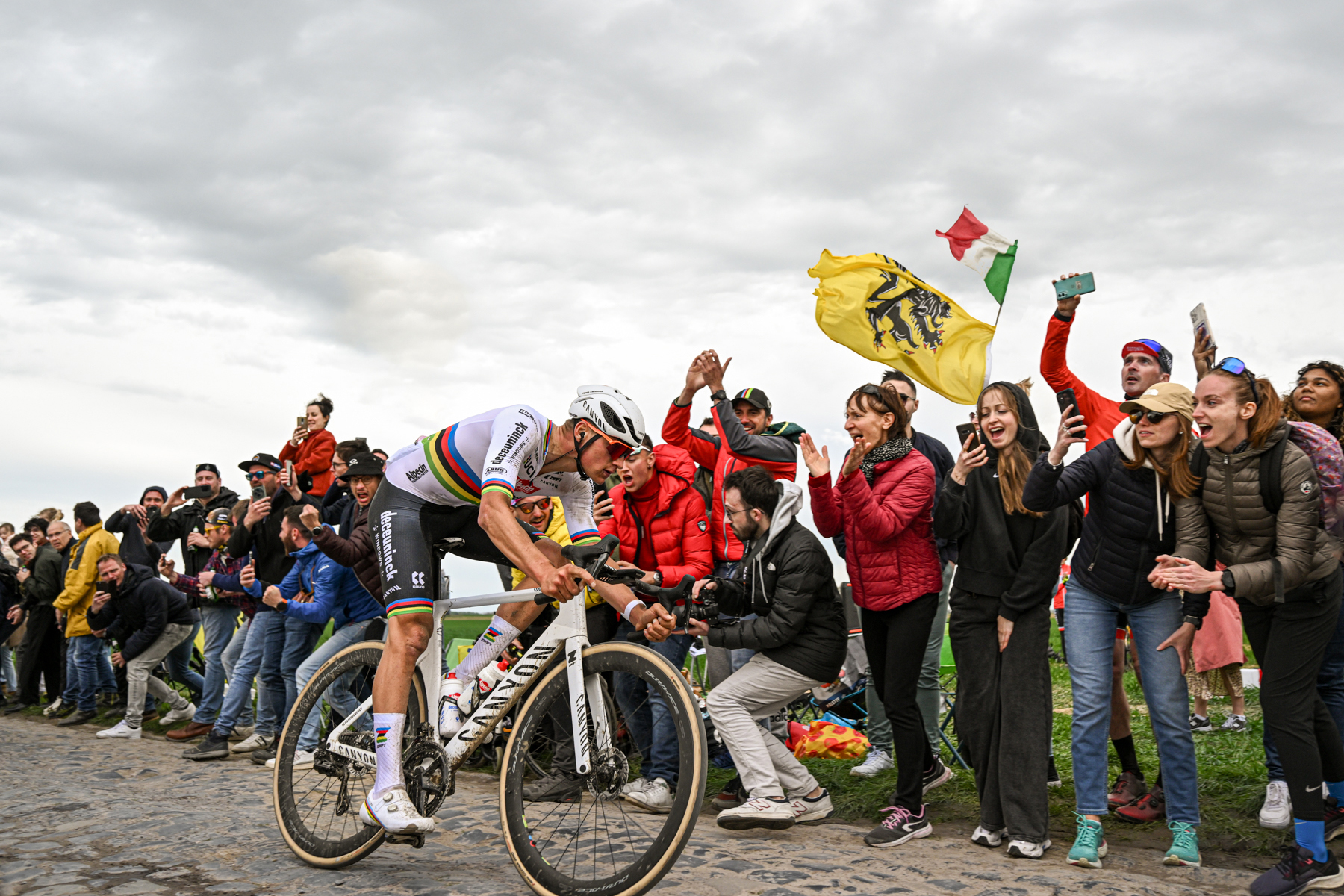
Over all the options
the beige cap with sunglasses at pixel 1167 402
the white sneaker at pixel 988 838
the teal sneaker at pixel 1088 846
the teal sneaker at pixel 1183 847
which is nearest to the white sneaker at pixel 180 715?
the white sneaker at pixel 988 838

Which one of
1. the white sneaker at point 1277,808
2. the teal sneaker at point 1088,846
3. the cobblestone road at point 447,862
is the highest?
the white sneaker at point 1277,808

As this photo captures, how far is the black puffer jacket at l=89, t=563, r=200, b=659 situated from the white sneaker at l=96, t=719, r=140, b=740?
2.55 ft

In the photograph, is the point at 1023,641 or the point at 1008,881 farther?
the point at 1023,641

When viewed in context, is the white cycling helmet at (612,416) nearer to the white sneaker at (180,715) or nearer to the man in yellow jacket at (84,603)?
the white sneaker at (180,715)

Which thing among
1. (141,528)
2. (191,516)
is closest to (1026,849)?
(191,516)

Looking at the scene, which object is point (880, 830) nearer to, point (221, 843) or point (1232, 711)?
point (221, 843)

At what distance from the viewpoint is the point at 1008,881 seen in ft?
15.2

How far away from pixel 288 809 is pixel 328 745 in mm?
444

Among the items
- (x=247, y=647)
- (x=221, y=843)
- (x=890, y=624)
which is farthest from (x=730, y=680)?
(x=247, y=647)

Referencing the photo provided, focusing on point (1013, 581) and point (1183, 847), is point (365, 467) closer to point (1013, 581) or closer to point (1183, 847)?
point (1013, 581)

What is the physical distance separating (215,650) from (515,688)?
7.01 m

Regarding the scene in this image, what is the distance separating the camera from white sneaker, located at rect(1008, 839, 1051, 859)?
5059mm

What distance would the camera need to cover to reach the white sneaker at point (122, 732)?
11.0m

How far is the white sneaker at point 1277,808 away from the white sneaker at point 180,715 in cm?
1063
